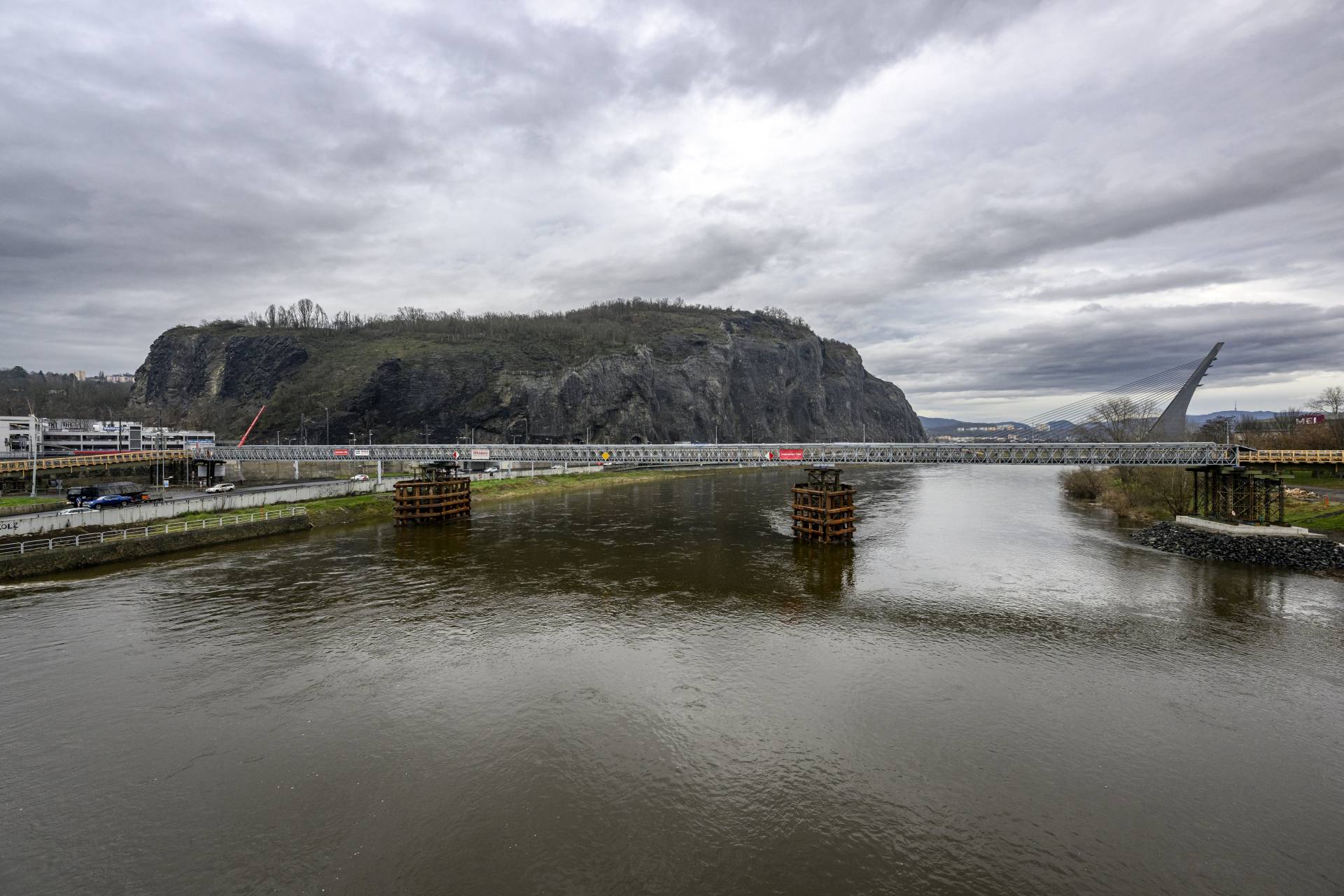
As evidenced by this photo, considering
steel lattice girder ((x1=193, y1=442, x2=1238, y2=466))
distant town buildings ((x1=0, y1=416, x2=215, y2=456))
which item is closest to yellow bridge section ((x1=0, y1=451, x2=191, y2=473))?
steel lattice girder ((x1=193, y1=442, x2=1238, y2=466))

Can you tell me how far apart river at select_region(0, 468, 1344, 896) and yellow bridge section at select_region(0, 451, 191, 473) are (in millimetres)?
44608

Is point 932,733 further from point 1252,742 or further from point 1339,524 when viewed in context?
point 1339,524

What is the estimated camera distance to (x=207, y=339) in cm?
16762

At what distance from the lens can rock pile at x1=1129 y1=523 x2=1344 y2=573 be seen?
3816cm

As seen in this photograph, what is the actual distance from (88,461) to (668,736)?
93272 millimetres

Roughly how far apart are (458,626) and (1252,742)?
95.0 feet

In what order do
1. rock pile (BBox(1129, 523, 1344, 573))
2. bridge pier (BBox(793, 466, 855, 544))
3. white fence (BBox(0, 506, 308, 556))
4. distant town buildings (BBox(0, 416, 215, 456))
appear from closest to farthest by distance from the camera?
white fence (BBox(0, 506, 308, 556))
rock pile (BBox(1129, 523, 1344, 573))
bridge pier (BBox(793, 466, 855, 544))
distant town buildings (BBox(0, 416, 215, 456))

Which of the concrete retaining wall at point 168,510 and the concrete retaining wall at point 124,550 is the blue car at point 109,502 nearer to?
the concrete retaining wall at point 168,510

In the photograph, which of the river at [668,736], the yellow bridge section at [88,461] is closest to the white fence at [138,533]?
the river at [668,736]

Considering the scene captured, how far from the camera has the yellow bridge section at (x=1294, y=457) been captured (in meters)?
47.4

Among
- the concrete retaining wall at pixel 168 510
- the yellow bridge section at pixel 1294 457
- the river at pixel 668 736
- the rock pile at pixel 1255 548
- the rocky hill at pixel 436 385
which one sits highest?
the rocky hill at pixel 436 385

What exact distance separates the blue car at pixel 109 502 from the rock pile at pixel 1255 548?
87.4m

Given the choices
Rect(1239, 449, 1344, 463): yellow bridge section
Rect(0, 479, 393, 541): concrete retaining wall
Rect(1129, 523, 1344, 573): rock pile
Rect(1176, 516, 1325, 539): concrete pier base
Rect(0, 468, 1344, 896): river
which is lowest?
Rect(0, 468, 1344, 896): river

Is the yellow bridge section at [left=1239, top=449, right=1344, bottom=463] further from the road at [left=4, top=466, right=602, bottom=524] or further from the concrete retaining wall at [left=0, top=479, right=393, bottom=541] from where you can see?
the concrete retaining wall at [left=0, top=479, right=393, bottom=541]
